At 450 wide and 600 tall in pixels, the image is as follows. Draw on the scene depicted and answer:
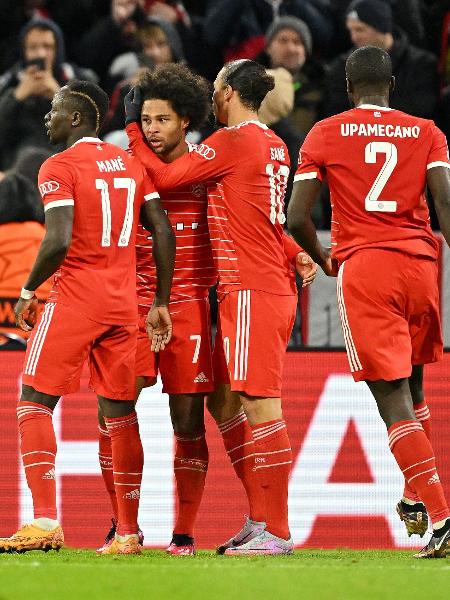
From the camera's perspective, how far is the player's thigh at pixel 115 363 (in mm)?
6082

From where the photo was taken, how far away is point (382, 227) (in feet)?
19.4

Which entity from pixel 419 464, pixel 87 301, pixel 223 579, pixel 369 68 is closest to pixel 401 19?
pixel 369 68

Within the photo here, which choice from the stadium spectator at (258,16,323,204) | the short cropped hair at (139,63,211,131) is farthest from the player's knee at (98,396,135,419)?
the stadium spectator at (258,16,323,204)

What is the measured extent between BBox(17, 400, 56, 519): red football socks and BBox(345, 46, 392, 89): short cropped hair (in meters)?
2.00

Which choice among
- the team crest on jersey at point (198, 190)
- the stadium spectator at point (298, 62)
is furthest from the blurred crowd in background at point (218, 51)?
the team crest on jersey at point (198, 190)

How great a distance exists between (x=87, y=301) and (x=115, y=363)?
310 millimetres

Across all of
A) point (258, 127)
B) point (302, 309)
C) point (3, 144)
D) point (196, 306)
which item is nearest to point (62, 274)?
point (196, 306)

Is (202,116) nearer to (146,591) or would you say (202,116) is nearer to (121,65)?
(146,591)

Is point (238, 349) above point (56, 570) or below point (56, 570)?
above

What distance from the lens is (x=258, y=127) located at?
6.29 meters

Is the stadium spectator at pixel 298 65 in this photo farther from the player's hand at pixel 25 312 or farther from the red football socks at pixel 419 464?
the red football socks at pixel 419 464

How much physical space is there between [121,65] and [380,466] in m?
4.57

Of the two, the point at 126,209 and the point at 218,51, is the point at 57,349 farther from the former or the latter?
the point at 218,51

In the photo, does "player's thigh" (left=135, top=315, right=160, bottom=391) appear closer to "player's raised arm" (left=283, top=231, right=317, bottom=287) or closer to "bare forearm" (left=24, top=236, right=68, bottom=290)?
"bare forearm" (left=24, top=236, right=68, bottom=290)
